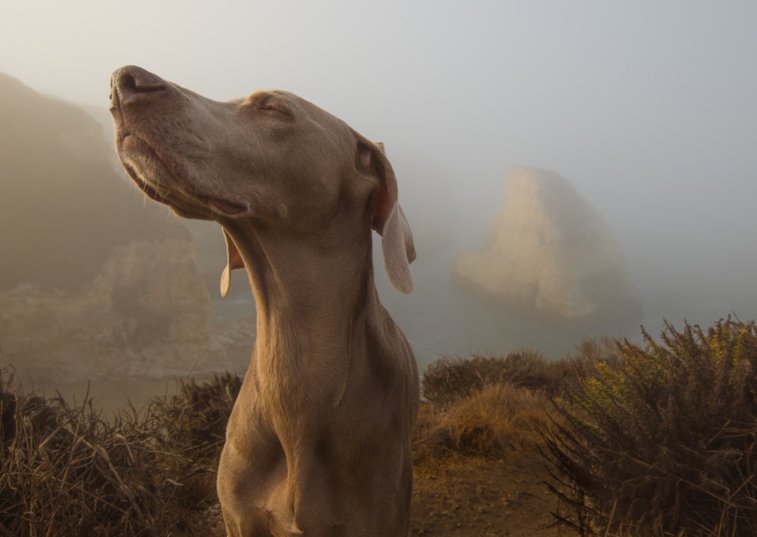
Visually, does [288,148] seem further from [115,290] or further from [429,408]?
[115,290]

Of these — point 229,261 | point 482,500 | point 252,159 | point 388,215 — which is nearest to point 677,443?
point 482,500

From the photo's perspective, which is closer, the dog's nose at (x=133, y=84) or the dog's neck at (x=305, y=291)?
the dog's nose at (x=133, y=84)

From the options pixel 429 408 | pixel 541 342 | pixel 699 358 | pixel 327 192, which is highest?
pixel 327 192

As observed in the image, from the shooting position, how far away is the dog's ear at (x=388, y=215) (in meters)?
1.92

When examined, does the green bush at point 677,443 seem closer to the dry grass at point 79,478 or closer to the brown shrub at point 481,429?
the brown shrub at point 481,429

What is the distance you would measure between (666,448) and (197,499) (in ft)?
11.4

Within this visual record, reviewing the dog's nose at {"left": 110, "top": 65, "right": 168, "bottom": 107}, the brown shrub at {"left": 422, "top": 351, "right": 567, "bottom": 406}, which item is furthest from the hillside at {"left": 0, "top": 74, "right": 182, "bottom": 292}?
the dog's nose at {"left": 110, "top": 65, "right": 168, "bottom": 107}

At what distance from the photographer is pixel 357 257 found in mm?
2004

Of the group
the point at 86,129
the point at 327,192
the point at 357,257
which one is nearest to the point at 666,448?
the point at 357,257

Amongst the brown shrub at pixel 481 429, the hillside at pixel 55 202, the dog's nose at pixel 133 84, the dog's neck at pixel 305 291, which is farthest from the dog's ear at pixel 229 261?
the hillside at pixel 55 202

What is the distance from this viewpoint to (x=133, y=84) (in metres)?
1.38

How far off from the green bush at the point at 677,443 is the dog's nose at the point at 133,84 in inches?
118

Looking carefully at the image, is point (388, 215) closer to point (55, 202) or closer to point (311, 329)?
point (311, 329)

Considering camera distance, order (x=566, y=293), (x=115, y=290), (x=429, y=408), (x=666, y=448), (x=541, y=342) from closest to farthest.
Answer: (x=666, y=448) < (x=429, y=408) < (x=115, y=290) < (x=541, y=342) < (x=566, y=293)
